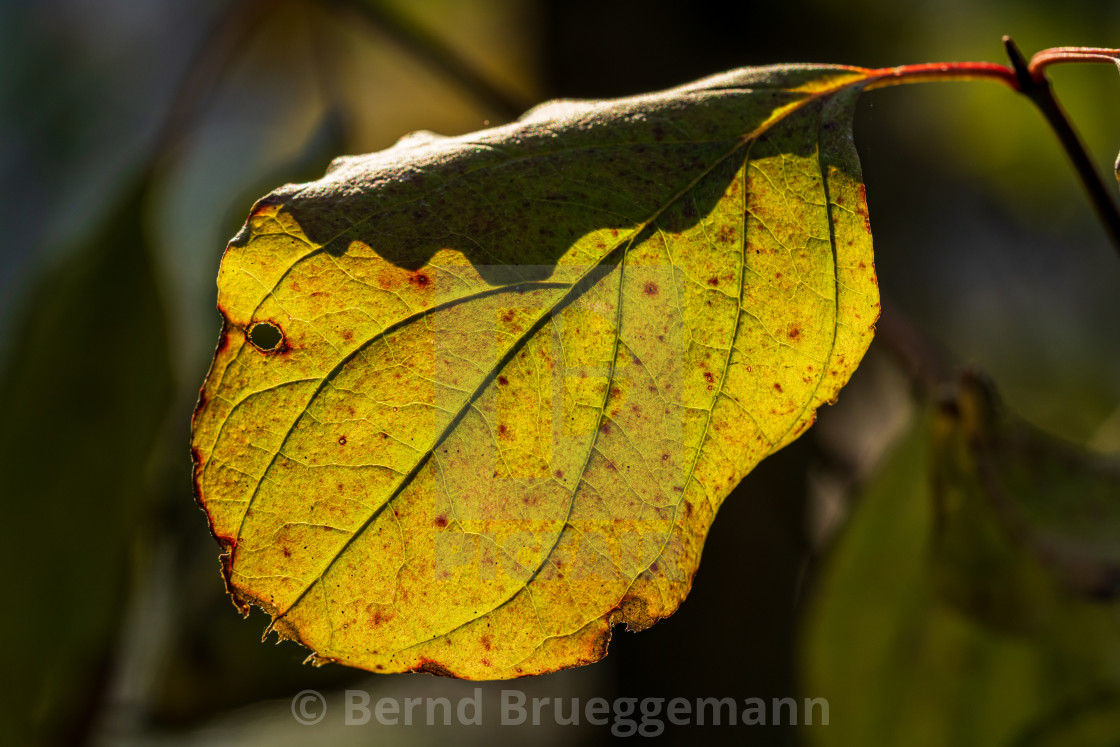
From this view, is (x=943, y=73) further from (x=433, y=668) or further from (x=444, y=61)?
(x=444, y=61)

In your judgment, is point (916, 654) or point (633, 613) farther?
point (916, 654)

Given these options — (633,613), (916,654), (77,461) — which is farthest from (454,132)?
(633,613)

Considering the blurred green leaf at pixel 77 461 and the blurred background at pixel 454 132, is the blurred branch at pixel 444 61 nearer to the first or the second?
the blurred background at pixel 454 132

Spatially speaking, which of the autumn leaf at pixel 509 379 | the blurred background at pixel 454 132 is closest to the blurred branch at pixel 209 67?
the blurred background at pixel 454 132

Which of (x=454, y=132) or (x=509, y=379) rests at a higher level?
(x=509, y=379)

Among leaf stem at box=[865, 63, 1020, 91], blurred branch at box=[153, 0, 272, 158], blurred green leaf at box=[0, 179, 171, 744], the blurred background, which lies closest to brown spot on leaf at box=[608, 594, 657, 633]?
leaf stem at box=[865, 63, 1020, 91]

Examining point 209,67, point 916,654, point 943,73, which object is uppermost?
point 209,67
